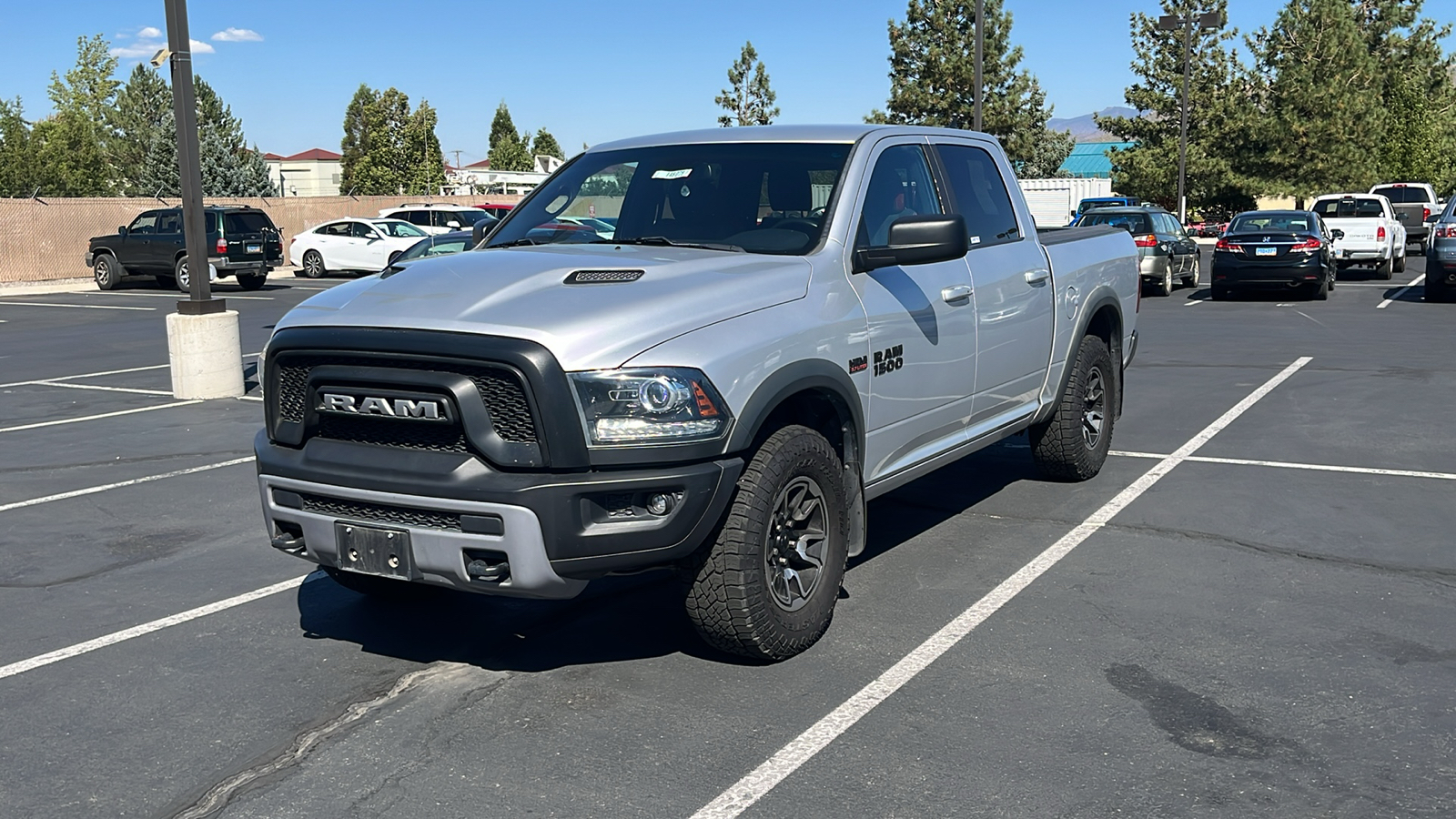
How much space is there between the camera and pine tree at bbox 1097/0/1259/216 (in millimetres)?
56781

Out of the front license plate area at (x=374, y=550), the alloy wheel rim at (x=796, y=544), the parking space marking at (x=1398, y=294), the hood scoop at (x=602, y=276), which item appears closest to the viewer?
the front license plate area at (x=374, y=550)

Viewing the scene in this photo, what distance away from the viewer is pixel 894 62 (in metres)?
62.6

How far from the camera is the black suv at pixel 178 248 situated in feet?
90.4

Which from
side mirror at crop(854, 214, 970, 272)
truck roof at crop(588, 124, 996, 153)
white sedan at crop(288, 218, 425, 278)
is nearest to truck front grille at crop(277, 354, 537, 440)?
side mirror at crop(854, 214, 970, 272)

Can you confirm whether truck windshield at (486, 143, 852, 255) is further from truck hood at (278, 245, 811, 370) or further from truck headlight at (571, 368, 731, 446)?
truck headlight at (571, 368, 731, 446)

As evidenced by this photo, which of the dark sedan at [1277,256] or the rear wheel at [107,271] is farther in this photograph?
the rear wheel at [107,271]

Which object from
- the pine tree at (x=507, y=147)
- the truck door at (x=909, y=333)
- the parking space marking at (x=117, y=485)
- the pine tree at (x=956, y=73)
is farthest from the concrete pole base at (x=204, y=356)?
the pine tree at (x=507, y=147)

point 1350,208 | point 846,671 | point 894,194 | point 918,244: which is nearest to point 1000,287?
point 894,194

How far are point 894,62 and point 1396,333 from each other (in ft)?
160

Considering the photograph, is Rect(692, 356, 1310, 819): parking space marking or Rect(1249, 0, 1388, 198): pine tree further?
Rect(1249, 0, 1388, 198): pine tree

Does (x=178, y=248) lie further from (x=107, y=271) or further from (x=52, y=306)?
(x=52, y=306)

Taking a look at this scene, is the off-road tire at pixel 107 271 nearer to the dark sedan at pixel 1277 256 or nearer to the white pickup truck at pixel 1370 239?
the dark sedan at pixel 1277 256

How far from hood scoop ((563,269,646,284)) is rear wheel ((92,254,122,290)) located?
29.0 metres

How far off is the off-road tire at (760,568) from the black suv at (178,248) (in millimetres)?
24288
